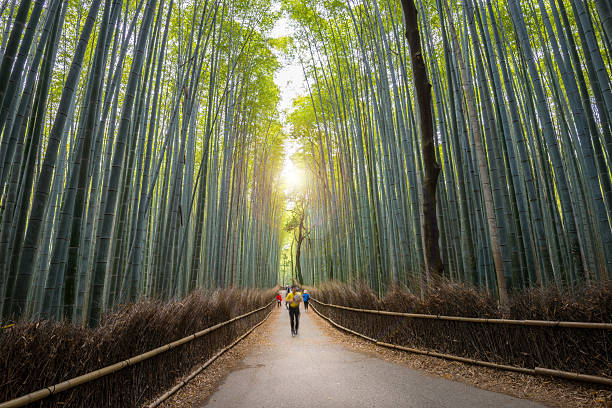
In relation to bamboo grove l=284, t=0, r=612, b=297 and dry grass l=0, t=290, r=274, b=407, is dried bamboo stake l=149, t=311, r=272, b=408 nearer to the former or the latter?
dry grass l=0, t=290, r=274, b=407

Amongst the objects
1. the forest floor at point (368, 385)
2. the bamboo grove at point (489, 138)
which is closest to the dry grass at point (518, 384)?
the forest floor at point (368, 385)

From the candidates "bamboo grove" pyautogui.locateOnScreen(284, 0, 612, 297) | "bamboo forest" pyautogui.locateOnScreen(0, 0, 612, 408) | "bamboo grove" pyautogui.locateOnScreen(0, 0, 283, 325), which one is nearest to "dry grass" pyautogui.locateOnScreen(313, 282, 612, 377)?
"bamboo forest" pyautogui.locateOnScreen(0, 0, 612, 408)

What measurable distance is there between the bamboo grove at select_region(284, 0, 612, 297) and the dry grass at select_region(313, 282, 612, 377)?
0.48m

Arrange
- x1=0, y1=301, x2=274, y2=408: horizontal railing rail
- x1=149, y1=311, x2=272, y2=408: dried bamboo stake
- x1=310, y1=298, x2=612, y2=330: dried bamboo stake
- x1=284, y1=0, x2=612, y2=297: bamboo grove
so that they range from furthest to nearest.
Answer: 1. x1=284, y1=0, x2=612, y2=297: bamboo grove
2. x1=149, y1=311, x2=272, y2=408: dried bamboo stake
3. x1=310, y1=298, x2=612, y2=330: dried bamboo stake
4. x1=0, y1=301, x2=274, y2=408: horizontal railing rail

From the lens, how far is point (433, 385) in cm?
253

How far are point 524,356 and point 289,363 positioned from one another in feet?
8.07

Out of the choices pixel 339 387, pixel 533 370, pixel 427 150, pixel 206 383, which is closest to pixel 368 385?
pixel 339 387

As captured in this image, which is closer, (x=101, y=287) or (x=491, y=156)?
(x=101, y=287)

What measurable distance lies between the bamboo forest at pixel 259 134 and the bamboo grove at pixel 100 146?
22 mm

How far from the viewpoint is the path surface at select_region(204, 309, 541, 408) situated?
220 cm

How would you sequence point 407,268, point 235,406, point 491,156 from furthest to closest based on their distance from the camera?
point 407,268 → point 491,156 → point 235,406

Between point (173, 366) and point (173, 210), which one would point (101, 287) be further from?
point (173, 210)

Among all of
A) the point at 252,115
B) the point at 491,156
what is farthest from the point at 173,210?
the point at 252,115

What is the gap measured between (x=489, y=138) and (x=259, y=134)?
767cm
